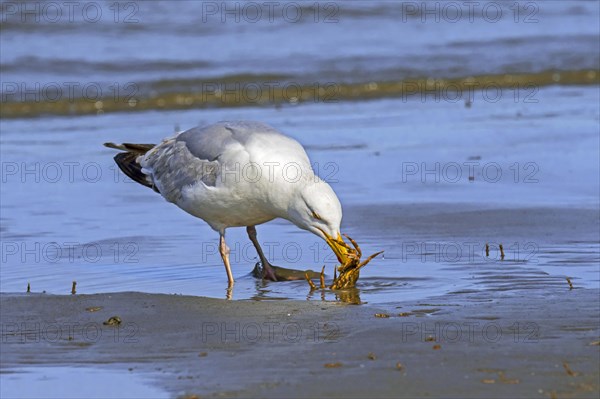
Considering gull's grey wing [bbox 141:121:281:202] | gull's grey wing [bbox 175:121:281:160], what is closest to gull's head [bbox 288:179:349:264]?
gull's grey wing [bbox 141:121:281:202]

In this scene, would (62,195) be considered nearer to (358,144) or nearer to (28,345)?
(358,144)

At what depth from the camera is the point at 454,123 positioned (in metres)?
13.2

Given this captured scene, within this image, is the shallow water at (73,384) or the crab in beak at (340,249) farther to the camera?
the crab in beak at (340,249)

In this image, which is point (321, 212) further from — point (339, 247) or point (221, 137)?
point (221, 137)

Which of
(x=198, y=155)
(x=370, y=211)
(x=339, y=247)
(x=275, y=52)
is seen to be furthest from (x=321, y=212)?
(x=275, y=52)

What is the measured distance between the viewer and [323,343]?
5.60m

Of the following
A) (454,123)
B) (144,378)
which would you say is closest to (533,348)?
(144,378)

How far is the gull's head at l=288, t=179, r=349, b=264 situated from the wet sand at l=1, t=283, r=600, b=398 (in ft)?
1.39

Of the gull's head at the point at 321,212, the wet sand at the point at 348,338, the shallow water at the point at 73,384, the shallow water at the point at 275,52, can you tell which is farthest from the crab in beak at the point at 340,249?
the shallow water at the point at 275,52

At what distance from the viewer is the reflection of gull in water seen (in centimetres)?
696

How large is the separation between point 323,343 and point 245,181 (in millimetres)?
1885

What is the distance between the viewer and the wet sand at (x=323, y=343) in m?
4.91

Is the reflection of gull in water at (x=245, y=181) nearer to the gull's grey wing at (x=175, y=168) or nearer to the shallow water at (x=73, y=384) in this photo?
the gull's grey wing at (x=175, y=168)

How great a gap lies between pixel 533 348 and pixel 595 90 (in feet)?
36.6
